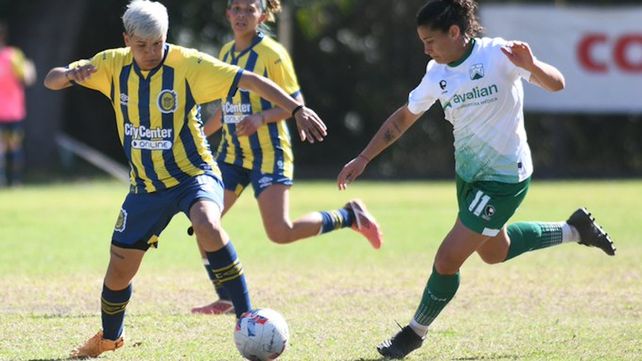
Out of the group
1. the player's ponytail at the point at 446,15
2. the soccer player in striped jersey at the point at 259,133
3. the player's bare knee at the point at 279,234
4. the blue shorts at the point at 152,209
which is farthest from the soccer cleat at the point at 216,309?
the player's ponytail at the point at 446,15

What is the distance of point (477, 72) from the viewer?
6566 millimetres

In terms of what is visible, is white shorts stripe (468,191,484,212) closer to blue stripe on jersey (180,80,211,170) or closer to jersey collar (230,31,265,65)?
blue stripe on jersey (180,80,211,170)

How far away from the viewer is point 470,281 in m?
9.32

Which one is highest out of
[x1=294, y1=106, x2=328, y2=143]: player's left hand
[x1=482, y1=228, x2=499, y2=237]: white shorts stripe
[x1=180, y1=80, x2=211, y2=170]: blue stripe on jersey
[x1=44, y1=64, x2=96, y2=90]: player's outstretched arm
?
[x1=44, y1=64, x2=96, y2=90]: player's outstretched arm

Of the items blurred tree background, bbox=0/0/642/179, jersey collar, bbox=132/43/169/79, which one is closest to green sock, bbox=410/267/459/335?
jersey collar, bbox=132/43/169/79

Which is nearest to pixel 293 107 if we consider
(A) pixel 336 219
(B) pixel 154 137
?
(B) pixel 154 137

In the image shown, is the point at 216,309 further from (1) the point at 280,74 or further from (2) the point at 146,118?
(2) the point at 146,118

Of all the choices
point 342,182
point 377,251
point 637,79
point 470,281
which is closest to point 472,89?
point 342,182

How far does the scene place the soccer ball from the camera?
613 centimetres

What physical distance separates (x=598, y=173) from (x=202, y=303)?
13.4 m

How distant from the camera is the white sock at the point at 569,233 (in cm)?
760

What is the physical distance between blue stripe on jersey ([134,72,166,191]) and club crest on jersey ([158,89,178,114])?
0.07 m

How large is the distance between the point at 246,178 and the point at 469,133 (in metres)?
2.41

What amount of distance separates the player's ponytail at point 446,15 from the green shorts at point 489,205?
85 centimetres
